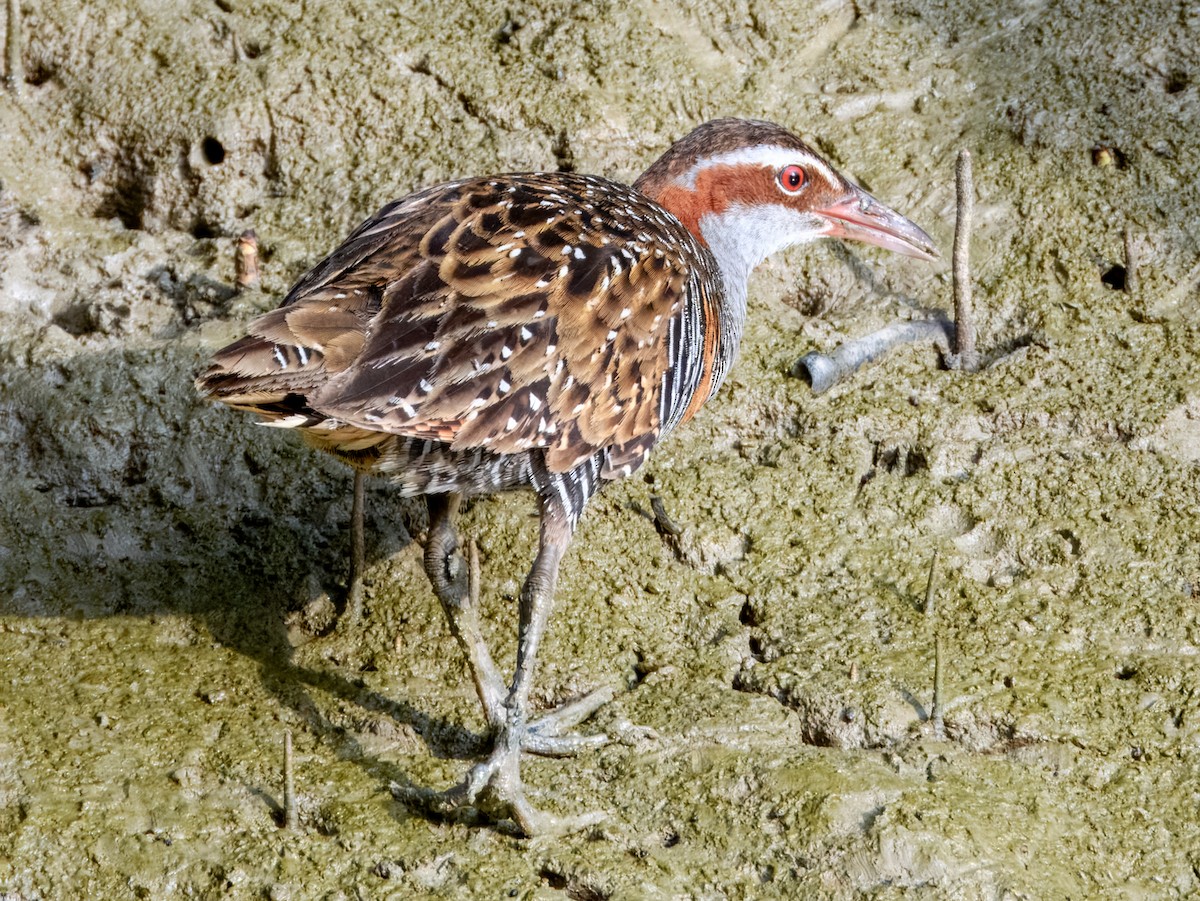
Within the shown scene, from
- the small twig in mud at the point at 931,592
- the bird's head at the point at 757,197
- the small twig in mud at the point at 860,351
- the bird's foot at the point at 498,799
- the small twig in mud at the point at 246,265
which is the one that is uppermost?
the bird's head at the point at 757,197

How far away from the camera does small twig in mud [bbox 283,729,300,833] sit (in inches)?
162

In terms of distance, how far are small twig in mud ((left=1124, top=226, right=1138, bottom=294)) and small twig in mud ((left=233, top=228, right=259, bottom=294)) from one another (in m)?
3.72

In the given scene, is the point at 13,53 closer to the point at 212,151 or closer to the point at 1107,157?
the point at 212,151

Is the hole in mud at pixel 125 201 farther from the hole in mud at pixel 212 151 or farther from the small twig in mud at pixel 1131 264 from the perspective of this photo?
the small twig in mud at pixel 1131 264

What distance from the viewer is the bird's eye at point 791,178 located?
538cm

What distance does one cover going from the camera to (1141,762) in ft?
14.6

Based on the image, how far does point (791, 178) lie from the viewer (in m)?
5.40

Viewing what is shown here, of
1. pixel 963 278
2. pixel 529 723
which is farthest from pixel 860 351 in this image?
pixel 529 723

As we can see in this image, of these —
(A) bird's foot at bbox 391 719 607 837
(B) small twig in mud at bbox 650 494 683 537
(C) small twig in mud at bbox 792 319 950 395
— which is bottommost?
(A) bird's foot at bbox 391 719 607 837

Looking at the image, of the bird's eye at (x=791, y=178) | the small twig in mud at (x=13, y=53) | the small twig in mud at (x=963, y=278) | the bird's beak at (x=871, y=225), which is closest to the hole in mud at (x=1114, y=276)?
the small twig in mud at (x=963, y=278)

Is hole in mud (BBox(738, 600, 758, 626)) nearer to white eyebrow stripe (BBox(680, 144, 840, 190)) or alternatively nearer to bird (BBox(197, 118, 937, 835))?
bird (BBox(197, 118, 937, 835))

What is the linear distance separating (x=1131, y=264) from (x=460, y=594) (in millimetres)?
3191

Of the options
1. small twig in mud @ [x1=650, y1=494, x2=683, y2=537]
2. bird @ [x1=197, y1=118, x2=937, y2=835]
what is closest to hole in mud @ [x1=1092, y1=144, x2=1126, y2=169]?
bird @ [x1=197, y1=118, x2=937, y2=835]

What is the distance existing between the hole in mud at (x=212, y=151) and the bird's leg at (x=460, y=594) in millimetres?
2339
